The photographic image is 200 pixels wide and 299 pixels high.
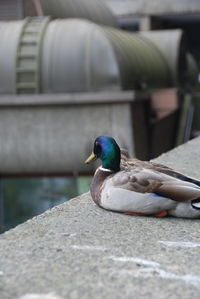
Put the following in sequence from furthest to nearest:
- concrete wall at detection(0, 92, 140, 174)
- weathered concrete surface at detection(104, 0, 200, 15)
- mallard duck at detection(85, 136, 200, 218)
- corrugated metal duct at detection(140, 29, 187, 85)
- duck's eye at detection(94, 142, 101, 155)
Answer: weathered concrete surface at detection(104, 0, 200, 15), corrugated metal duct at detection(140, 29, 187, 85), concrete wall at detection(0, 92, 140, 174), duck's eye at detection(94, 142, 101, 155), mallard duck at detection(85, 136, 200, 218)

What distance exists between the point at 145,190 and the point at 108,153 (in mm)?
494

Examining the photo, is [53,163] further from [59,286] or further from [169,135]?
[59,286]

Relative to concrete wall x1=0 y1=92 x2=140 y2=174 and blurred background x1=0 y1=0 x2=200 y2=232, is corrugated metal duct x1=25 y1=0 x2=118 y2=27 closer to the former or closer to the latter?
blurred background x1=0 y1=0 x2=200 y2=232

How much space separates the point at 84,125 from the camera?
41.0 ft

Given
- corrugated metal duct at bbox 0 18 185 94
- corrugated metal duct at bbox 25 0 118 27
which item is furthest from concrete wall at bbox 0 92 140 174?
corrugated metal duct at bbox 25 0 118 27

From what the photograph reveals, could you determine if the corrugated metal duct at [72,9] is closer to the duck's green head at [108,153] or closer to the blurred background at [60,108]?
the blurred background at [60,108]

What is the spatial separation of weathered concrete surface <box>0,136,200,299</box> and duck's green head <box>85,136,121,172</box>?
36 cm

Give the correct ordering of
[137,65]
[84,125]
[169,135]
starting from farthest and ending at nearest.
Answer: [169,135] < [137,65] < [84,125]

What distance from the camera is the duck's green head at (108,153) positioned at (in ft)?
16.2

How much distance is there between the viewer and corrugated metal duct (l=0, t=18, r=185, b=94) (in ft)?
40.8

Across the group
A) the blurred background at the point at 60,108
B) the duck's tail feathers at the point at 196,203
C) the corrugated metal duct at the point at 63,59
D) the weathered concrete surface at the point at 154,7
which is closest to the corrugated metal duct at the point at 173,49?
the blurred background at the point at 60,108

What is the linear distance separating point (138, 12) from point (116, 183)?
2532 centimetres

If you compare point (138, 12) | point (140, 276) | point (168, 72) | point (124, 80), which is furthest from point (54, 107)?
point (138, 12)

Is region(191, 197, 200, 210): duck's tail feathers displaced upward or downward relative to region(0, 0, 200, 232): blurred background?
upward
